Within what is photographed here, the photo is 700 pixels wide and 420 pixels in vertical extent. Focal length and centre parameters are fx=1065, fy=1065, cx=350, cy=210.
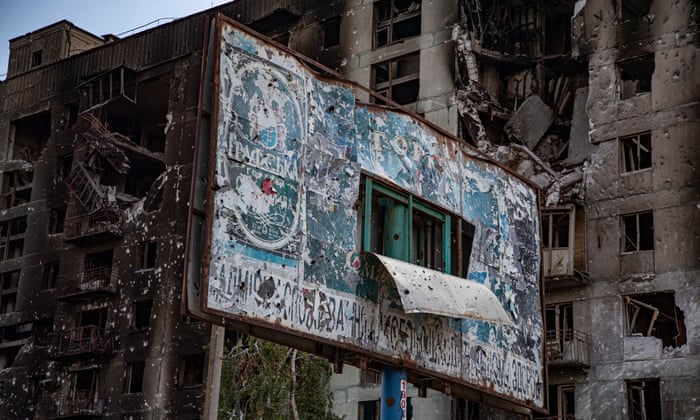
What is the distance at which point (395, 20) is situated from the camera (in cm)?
4459

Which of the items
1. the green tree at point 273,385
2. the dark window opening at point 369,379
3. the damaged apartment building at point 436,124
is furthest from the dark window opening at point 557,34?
the green tree at point 273,385

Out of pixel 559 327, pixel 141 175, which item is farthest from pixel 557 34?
pixel 141 175

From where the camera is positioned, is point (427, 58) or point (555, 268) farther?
point (427, 58)

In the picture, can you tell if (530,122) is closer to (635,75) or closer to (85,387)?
(635,75)

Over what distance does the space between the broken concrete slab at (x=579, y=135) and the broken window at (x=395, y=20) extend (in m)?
8.02

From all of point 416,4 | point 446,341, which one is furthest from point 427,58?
point 446,341

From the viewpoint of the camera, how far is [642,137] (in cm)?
3619

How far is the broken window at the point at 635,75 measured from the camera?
3706cm

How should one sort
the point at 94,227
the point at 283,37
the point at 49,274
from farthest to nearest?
the point at 49,274
the point at 94,227
the point at 283,37

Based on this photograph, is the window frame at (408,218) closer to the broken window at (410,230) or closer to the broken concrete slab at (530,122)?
the broken window at (410,230)

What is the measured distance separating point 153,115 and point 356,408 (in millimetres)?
22052

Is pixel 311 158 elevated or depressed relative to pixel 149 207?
depressed

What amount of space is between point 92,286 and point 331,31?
15.7m

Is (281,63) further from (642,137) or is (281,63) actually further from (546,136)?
(546,136)
